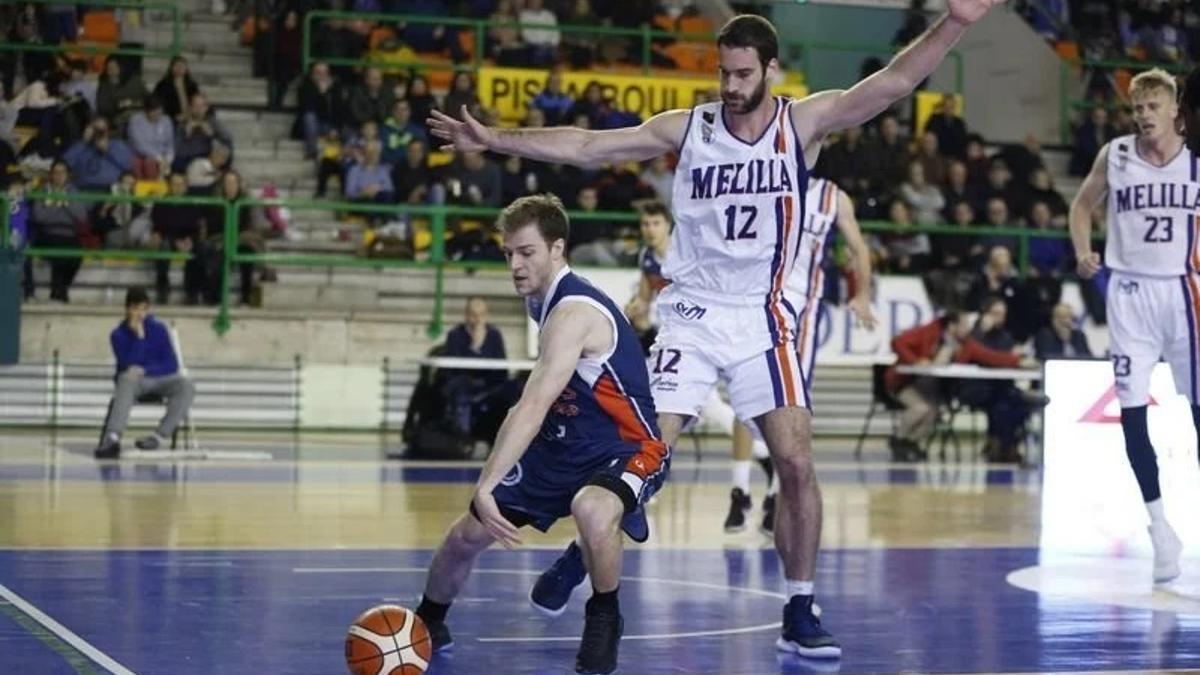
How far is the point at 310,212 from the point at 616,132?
15.8m

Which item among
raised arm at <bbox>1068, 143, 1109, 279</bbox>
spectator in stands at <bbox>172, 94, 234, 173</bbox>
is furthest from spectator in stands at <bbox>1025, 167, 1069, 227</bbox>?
raised arm at <bbox>1068, 143, 1109, 279</bbox>

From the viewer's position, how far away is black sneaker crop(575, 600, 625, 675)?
270 inches

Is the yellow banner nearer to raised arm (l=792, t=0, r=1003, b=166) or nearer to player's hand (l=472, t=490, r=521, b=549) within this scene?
raised arm (l=792, t=0, r=1003, b=166)

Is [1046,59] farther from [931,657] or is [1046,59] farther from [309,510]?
[931,657]

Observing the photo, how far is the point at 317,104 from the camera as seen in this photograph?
76.6 feet

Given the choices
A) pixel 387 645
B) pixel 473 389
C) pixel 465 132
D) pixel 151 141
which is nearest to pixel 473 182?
pixel 151 141

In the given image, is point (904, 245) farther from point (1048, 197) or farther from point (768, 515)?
point (768, 515)

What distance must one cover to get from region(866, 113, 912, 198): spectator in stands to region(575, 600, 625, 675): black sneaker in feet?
57.5

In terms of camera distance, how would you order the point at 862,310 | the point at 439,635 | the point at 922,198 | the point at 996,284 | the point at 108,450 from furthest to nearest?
the point at 922,198 → the point at 996,284 → the point at 108,450 → the point at 862,310 → the point at 439,635

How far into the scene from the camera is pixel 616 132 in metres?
7.83

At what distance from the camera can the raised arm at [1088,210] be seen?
10.1m

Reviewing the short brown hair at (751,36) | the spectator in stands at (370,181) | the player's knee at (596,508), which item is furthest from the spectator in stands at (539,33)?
the player's knee at (596,508)

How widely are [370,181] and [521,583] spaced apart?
13.2m

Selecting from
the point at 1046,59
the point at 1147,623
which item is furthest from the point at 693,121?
the point at 1046,59
